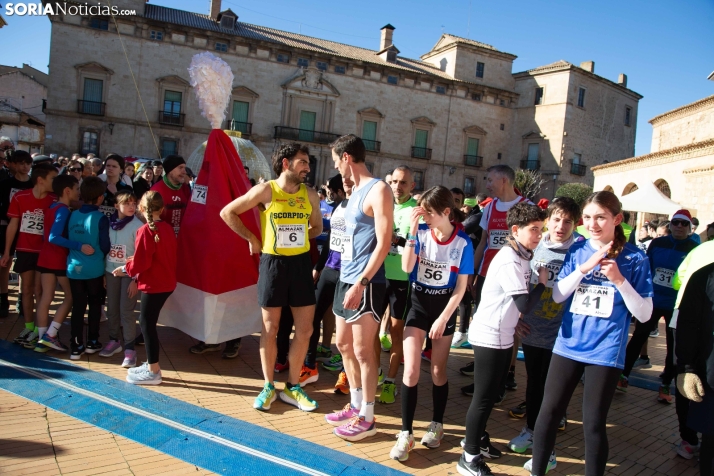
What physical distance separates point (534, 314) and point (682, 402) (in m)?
1.39

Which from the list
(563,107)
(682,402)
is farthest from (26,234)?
(563,107)

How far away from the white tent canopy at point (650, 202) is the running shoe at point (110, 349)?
16981 mm

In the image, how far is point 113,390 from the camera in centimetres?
411

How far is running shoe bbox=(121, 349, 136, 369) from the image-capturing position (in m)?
4.69

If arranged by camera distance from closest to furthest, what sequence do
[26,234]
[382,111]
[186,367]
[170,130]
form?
[186,367] < [26,234] < [170,130] < [382,111]

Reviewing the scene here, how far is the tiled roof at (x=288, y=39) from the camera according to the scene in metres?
33.6

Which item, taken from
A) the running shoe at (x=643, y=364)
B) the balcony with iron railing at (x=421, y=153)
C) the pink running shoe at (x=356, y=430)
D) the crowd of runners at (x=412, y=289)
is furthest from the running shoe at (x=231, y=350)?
the balcony with iron railing at (x=421, y=153)

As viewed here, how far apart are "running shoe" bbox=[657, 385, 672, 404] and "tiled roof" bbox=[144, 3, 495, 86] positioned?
34081mm

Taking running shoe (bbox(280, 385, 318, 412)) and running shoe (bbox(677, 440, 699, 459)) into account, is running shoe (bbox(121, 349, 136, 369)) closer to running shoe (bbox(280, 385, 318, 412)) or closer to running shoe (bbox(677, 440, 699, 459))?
running shoe (bbox(280, 385, 318, 412))

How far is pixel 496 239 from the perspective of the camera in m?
5.08

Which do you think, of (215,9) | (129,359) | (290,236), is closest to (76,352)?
(129,359)

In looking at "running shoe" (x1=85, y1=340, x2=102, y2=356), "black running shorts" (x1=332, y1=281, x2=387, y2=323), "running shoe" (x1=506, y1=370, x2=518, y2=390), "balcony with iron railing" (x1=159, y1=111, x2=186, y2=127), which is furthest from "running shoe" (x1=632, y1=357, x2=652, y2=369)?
"balcony with iron railing" (x1=159, y1=111, x2=186, y2=127)

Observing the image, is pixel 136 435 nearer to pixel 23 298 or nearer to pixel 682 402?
pixel 23 298

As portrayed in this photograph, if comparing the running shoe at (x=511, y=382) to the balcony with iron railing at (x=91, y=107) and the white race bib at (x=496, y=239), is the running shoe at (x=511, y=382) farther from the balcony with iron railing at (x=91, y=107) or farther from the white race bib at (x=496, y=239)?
the balcony with iron railing at (x=91, y=107)
